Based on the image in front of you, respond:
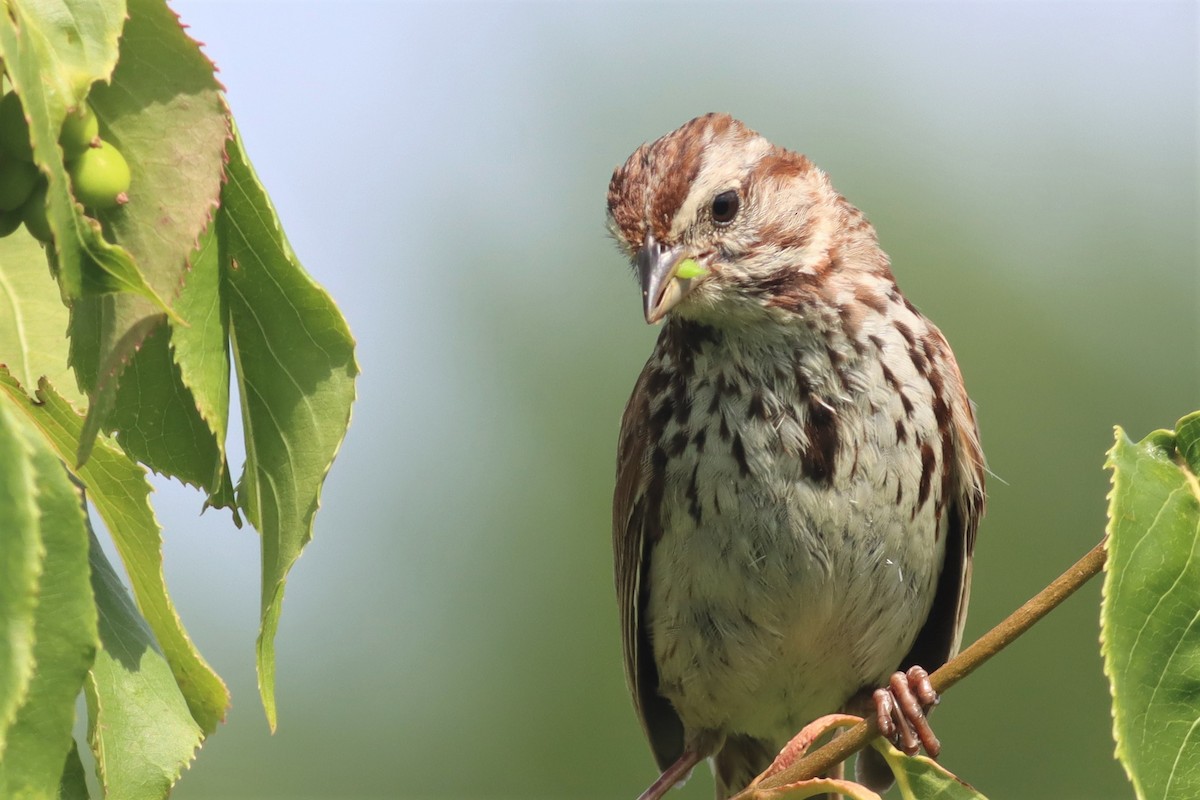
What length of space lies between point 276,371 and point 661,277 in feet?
5.52

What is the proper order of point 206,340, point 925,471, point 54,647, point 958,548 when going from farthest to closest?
point 958,548
point 925,471
point 206,340
point 54,647

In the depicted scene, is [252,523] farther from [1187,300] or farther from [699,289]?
[1187,300]

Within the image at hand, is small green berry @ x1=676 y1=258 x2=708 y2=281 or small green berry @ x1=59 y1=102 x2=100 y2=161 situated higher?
small green berry @ x1=59 y1=102 x2=100 y2=161

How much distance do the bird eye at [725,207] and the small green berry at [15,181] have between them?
226 centimetres

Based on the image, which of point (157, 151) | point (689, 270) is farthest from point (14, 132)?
point (689, 270)

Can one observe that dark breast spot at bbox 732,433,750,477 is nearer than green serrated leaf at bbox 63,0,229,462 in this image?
No

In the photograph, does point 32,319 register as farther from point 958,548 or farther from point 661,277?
point 958,548

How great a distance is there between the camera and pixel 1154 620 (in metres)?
1.87

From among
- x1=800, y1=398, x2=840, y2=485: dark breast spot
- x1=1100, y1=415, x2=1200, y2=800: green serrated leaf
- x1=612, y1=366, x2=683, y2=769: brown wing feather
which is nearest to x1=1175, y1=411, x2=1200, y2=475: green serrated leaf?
x1=1100, y1=415, x2=1200, y2=800: green serrated leaf

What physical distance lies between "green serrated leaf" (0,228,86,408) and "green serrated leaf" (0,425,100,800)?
0.75 metres

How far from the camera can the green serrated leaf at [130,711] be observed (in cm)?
205

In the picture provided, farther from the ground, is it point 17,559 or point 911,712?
point 17,559

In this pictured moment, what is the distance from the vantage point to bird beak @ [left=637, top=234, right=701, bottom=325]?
353 centimetres

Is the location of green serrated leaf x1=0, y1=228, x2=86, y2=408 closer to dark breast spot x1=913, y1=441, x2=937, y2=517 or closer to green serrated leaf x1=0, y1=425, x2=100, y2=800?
green serrated leaf x1=0, y1=425, x2=100, y2=800
